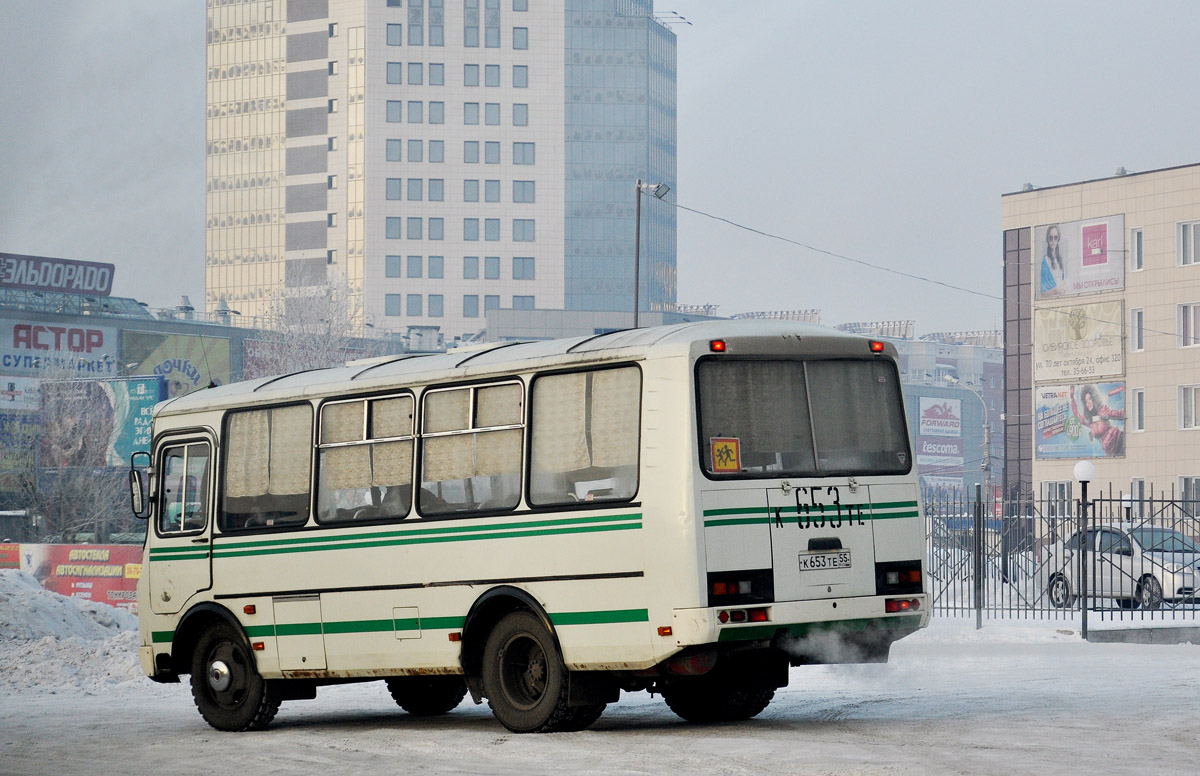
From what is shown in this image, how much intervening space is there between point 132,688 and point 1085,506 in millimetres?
12421

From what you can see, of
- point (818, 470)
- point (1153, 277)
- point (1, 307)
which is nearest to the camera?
point (818, 470)

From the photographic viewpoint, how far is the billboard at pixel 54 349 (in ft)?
282

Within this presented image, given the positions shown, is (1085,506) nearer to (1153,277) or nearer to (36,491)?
(1153,277)

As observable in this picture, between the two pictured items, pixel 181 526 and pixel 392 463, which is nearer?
pixel 392 463

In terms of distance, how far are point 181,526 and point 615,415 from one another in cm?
529

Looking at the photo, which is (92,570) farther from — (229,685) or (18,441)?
(18,441)

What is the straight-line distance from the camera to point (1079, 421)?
76.7 m

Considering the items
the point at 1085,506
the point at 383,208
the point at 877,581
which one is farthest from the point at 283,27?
the point at 877,581

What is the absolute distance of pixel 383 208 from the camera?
142 metres

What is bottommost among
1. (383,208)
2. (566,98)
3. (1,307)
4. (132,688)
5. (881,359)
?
(132,688)

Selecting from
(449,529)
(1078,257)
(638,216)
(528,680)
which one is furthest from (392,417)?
(1078,257)

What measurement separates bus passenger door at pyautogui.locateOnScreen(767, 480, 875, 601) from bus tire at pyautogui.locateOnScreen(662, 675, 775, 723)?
2017 mm

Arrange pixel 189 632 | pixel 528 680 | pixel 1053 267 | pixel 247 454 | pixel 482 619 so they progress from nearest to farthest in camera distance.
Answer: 1. pixel 528 680
2. pixel 482 619
3. pixel 247 454
4. pixel 189 632
5. pixel 1053 267

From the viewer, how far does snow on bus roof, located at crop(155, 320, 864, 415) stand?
12188 millimetres
